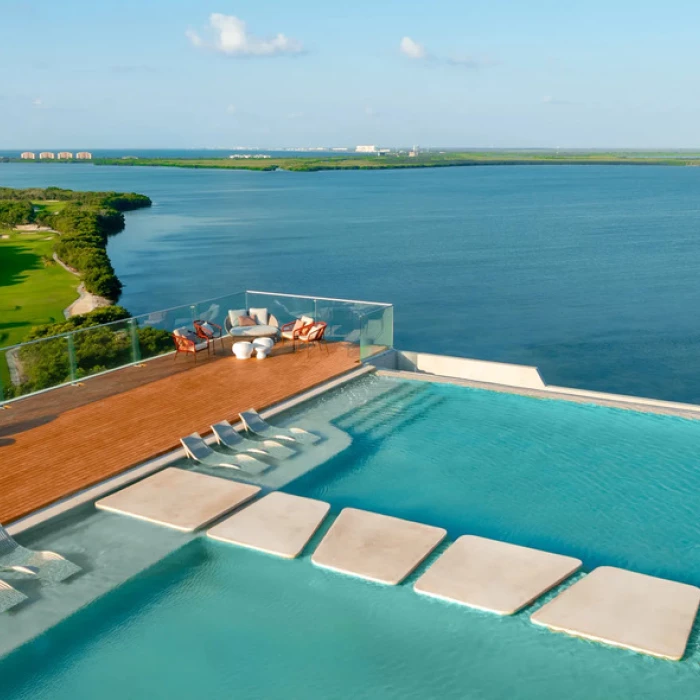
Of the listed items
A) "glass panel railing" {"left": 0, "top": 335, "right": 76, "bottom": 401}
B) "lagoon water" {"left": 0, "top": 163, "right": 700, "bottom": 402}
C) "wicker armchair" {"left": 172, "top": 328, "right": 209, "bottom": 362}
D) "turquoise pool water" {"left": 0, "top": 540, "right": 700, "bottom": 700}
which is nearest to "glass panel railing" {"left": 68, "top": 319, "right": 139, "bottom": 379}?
"glass panel railing" {"left": 0, "top": 335, "right": 76, "bottom": 401}

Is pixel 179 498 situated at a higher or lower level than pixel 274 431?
lower

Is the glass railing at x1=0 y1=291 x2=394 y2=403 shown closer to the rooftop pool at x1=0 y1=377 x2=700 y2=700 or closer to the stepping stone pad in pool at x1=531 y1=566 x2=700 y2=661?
the rooftop pool at x1=0 y1=377 x2=700 y2=700

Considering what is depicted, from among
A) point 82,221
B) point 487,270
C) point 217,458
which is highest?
point 82,221

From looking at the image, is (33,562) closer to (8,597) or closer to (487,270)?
(8,597)

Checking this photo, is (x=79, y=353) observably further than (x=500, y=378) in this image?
No

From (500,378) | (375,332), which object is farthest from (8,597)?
(500,378)

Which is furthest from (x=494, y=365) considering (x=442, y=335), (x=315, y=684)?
(x=442, y=335)

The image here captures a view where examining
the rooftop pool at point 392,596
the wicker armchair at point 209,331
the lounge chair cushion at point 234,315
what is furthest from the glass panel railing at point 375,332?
the rooftop pool at point 392,596
